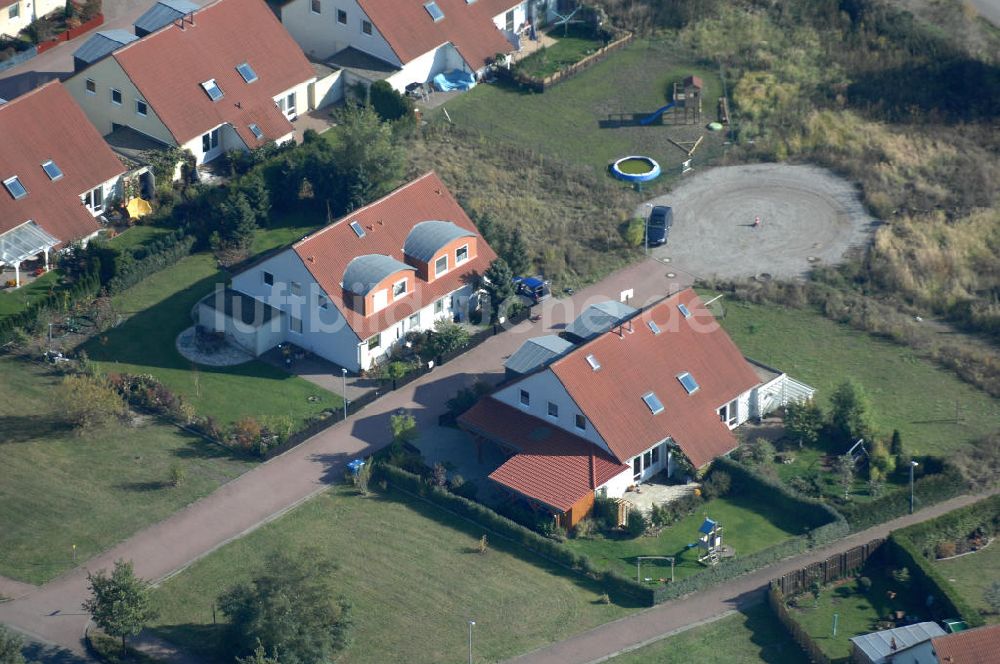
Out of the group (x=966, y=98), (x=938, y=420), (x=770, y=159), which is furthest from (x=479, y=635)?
(x=966, y=98)

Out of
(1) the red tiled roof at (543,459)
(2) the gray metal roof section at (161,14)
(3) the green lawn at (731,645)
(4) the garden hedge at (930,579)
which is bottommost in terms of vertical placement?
(4) the garden hedge at (930,579)

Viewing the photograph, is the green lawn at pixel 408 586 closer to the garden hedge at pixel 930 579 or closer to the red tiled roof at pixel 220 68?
the garden hedge at pixel 930 579

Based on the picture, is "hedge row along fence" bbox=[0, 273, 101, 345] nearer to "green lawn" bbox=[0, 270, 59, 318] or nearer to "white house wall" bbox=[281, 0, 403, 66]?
"green lawn" bbox=[0, 270, 59, 318]

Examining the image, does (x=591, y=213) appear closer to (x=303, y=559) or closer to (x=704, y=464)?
(x=704, y=464)

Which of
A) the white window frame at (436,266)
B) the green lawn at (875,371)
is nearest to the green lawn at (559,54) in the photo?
the white window frame at (436,266)

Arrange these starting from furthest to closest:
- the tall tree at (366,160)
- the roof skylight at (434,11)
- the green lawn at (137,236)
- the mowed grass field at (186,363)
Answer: the roof skylight at (434,11) → the tall tree at (366,160) → the green lawn at (137,236) → the mowed grass field at (186,363)

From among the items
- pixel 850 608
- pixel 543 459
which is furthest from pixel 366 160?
pixel 850 608
